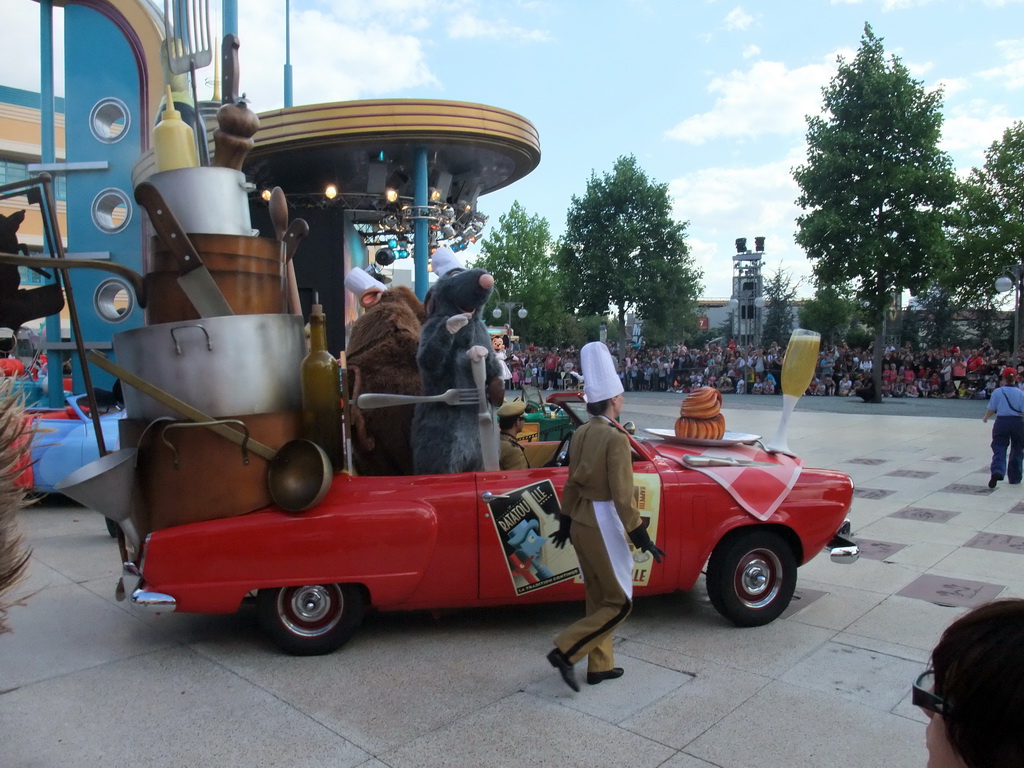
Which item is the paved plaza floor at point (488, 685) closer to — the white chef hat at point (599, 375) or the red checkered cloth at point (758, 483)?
the red checkered cloth at point (758, 483)

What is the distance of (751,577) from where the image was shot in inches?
172

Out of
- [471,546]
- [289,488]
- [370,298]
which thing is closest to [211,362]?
[289,488]

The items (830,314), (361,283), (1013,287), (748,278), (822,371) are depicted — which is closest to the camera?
(361,283)

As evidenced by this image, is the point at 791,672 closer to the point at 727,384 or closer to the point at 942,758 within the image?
the point at 942,758

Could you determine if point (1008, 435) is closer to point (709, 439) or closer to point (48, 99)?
point (709, 439)

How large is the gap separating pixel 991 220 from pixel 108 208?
91.8 ft

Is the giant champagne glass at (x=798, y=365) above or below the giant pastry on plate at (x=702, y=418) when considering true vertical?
above

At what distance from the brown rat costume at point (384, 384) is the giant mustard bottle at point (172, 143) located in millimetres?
1566

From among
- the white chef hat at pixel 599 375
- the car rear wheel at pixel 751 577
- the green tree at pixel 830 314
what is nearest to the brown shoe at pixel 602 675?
the car rear wheel at pixel 751 577

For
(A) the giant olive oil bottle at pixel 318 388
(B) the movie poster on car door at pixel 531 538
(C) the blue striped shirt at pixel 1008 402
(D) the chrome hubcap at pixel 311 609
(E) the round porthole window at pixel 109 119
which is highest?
(E) the round porthole window at pixel 109 119

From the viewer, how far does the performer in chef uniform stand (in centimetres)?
357

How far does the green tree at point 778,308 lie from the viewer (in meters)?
40.6

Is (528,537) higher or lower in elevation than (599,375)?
lower

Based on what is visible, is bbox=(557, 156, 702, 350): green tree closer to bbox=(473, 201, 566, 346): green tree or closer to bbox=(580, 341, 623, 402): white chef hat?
bbox=(473, 201, 566, 346): green tree
